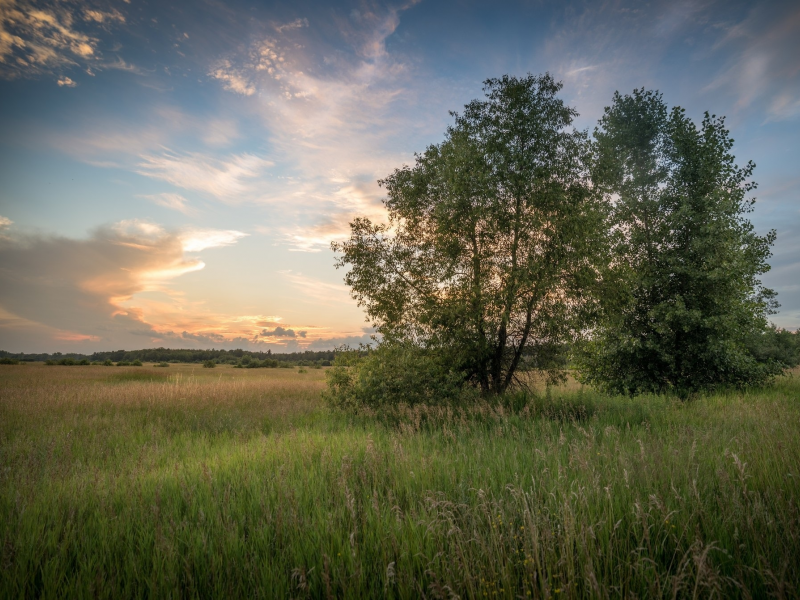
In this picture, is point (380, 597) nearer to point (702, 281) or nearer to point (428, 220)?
point (428, 220)

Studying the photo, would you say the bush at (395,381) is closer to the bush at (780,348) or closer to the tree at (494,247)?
the tree at (494,247)

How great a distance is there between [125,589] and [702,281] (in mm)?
20914

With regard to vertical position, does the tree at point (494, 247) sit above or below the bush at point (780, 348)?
above

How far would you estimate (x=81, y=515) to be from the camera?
16.6 ft

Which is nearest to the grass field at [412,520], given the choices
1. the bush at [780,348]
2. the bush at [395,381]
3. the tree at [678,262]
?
the bush at [395,381]

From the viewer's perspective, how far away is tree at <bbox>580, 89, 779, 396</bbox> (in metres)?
16.8

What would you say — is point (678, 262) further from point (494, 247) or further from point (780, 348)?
point (780, 348)

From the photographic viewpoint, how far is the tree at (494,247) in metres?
13.1

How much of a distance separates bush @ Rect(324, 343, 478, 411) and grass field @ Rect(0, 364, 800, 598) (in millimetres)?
2993

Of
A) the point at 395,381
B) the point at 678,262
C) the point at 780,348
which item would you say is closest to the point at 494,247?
the point at 395,381

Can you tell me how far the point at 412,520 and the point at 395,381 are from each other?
7900mm

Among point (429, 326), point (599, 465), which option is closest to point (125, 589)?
point (599, 465)

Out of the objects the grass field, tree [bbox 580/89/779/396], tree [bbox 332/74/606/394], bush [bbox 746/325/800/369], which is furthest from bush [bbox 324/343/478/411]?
bush [bbox 746/325/800/369]

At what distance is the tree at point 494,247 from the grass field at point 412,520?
4617 millimetres
